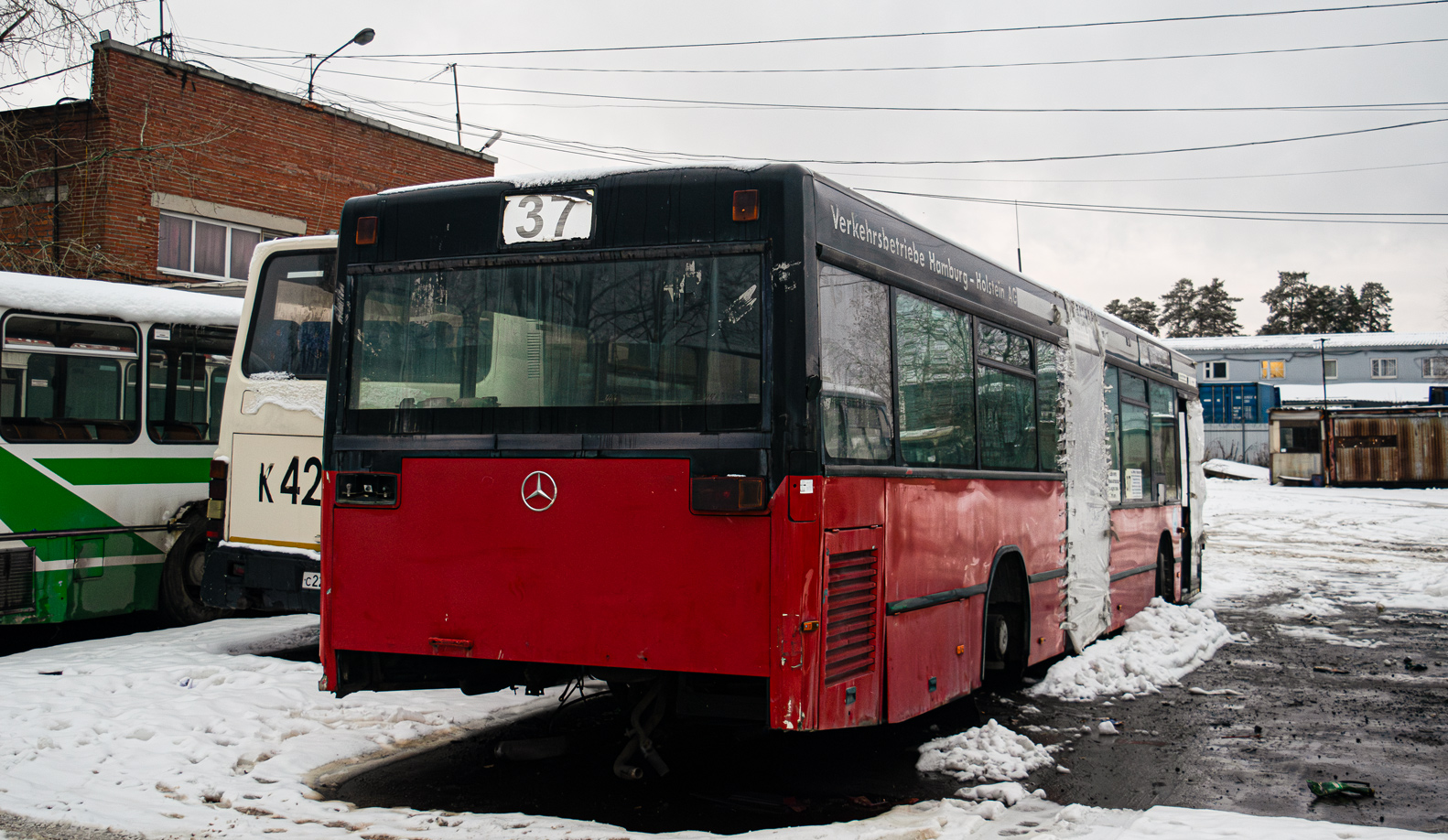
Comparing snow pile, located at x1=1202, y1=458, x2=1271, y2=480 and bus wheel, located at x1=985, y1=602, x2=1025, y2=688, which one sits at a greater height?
snow pile, located at x1=1202, y1=458, x2=1271, y2=480

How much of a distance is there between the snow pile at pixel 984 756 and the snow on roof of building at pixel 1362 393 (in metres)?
61.1

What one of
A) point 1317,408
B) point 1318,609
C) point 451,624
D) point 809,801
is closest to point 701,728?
point 809,801

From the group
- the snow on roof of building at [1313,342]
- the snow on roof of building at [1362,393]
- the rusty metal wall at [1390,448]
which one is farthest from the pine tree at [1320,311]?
the rusty metal wall at [1390,448]

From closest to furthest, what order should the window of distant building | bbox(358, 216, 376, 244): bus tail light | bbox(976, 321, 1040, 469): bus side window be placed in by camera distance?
bbox(358, 216, 376, 244): bus tail light, bbox(976, 321, 1040, 469): bus side window, the window of distant building

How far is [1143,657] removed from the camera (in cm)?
947

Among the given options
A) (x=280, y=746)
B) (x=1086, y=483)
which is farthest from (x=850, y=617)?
(x=1086, y=483)

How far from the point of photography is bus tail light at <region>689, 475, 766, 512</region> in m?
5.00

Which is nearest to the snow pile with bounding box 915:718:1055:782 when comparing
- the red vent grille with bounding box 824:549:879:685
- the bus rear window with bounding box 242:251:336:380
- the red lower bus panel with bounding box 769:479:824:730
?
the red vent grille with bounding box 824:549:879:685

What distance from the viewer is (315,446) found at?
8.62 meters

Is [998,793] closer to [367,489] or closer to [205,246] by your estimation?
[367,489]

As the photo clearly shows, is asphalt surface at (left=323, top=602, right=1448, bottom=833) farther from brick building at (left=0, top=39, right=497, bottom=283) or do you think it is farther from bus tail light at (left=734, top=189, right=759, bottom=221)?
brick building at (left=0, top=39, right=497, bottom=283)

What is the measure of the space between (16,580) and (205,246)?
12.6 metres

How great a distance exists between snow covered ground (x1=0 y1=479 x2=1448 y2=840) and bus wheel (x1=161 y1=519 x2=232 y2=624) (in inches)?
10.5

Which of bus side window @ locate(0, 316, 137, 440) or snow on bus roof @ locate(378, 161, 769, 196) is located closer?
A: snow on bus roof @ locate(378, 161, 769, 196)
